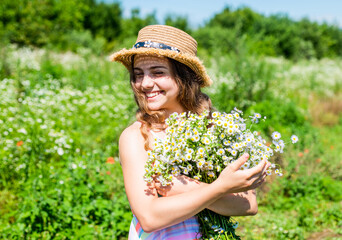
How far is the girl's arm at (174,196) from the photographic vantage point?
4.30 ft

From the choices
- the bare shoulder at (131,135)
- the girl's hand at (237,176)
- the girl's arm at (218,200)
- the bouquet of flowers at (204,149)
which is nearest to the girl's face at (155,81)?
the bare shoulder at (131,135)

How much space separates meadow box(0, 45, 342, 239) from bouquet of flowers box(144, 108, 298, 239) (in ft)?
6.36

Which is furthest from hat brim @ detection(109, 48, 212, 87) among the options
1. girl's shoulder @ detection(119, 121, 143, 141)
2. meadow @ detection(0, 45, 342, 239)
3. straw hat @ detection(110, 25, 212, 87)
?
meadow @ detection(0, 45, 342, 239)

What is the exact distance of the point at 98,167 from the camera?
350 cm

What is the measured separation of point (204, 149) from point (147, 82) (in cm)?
61

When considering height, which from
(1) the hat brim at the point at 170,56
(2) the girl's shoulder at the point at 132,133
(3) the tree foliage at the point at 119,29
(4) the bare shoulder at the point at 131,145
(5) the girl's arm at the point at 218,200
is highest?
(3) the tree foliage at the point at 119,29

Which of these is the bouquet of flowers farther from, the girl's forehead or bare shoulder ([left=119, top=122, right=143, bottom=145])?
the girl's forehead

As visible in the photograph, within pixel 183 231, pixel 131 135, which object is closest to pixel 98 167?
pixel 131 135

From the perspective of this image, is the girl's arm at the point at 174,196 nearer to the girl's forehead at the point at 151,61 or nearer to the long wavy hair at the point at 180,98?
the long wavy hair at the point at 180,98

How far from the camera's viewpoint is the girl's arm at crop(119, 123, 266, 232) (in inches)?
51.6

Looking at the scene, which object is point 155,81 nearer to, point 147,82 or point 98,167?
point 147,82

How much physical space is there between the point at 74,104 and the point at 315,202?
14.9 feet

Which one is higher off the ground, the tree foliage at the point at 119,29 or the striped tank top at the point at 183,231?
the tree foliage at the point at 119,29

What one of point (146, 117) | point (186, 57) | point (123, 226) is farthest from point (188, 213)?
point (123, 226)
